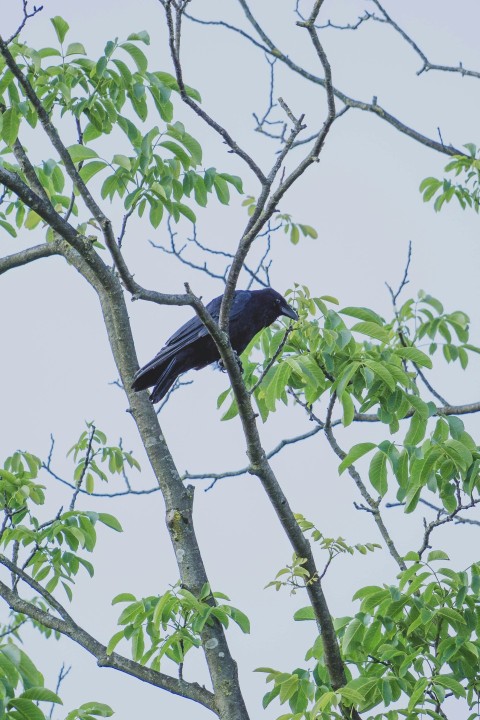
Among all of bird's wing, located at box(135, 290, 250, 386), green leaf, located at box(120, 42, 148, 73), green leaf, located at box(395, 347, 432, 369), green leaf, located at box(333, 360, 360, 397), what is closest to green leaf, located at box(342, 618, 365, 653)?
green leaf, located at box(333, 360, 360, 397)

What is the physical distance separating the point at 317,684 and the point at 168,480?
110 centimetres

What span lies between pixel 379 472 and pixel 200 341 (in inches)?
97.3

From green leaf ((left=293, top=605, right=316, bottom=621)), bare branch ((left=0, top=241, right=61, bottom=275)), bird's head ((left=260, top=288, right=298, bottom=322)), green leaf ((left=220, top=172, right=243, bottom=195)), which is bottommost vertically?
green leaf ((left=293, top=605, right=316, bottom=621))

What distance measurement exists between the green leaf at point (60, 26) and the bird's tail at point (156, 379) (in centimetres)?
162

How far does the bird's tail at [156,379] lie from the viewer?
183 inches

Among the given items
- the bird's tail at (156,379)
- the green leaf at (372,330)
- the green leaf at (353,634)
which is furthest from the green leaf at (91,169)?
the green leaf at (353,634)

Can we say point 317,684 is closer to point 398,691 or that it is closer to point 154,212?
point 398,691

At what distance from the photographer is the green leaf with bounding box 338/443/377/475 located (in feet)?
11.2

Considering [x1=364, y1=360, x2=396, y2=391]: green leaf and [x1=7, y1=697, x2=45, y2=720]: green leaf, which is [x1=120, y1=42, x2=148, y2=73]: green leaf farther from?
[x1=7, y1=697, x2=45, y2=720]: green leaf

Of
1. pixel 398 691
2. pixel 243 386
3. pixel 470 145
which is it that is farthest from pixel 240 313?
pixel 398 691

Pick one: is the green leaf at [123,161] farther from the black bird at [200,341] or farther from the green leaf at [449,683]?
the green leaf at [449,683]

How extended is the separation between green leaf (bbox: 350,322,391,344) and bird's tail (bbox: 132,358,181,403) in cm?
135

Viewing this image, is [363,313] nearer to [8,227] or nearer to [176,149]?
[176,149]

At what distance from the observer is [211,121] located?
9.94 ft
